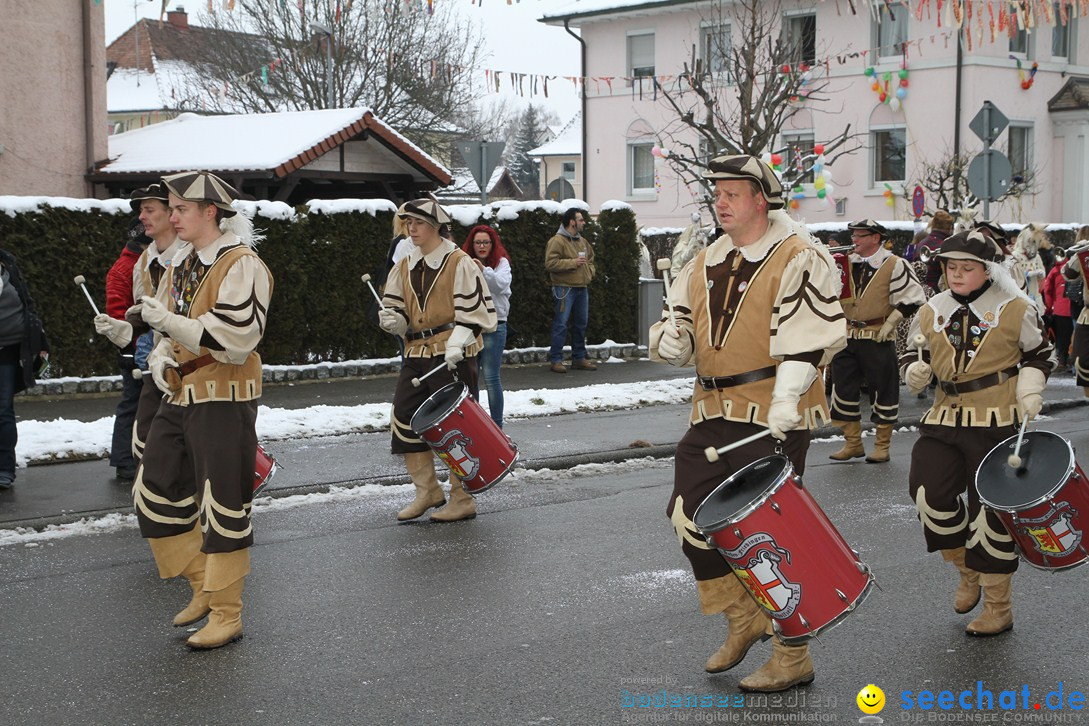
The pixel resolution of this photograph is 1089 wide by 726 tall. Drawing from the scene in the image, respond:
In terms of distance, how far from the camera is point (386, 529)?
807cm

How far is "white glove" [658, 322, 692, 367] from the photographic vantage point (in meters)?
5.17

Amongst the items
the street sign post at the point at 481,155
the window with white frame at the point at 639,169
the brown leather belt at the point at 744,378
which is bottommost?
the brown leather belt at the point at 744,378

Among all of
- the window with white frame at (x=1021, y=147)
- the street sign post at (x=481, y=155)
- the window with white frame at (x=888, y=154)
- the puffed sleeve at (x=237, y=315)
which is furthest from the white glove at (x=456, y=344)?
the window with white frame at (x=1021, y=147)

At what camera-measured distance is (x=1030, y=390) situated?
5770 millimetres

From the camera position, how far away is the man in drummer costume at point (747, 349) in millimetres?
4961

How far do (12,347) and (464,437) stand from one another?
3.46 m

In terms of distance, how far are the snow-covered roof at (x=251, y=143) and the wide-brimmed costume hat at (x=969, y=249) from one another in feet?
51.1

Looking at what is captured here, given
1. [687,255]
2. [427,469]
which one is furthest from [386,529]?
[687,255]

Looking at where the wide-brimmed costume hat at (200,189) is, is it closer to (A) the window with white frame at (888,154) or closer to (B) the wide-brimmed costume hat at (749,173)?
(B) the wide-brimmed costume hat at (749,173)

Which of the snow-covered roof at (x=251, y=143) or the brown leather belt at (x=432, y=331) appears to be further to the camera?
the snow-covered roof at (x=251, y=143)

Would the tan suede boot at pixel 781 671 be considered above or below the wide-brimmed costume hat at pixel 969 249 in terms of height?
below

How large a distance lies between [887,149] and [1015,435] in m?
28.7

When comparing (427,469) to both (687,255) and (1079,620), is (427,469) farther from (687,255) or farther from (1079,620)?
(687,255)

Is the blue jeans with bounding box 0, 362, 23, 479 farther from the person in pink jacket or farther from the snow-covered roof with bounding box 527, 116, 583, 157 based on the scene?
the snow-covered roof with bounding box 527, 116, 583, 157
